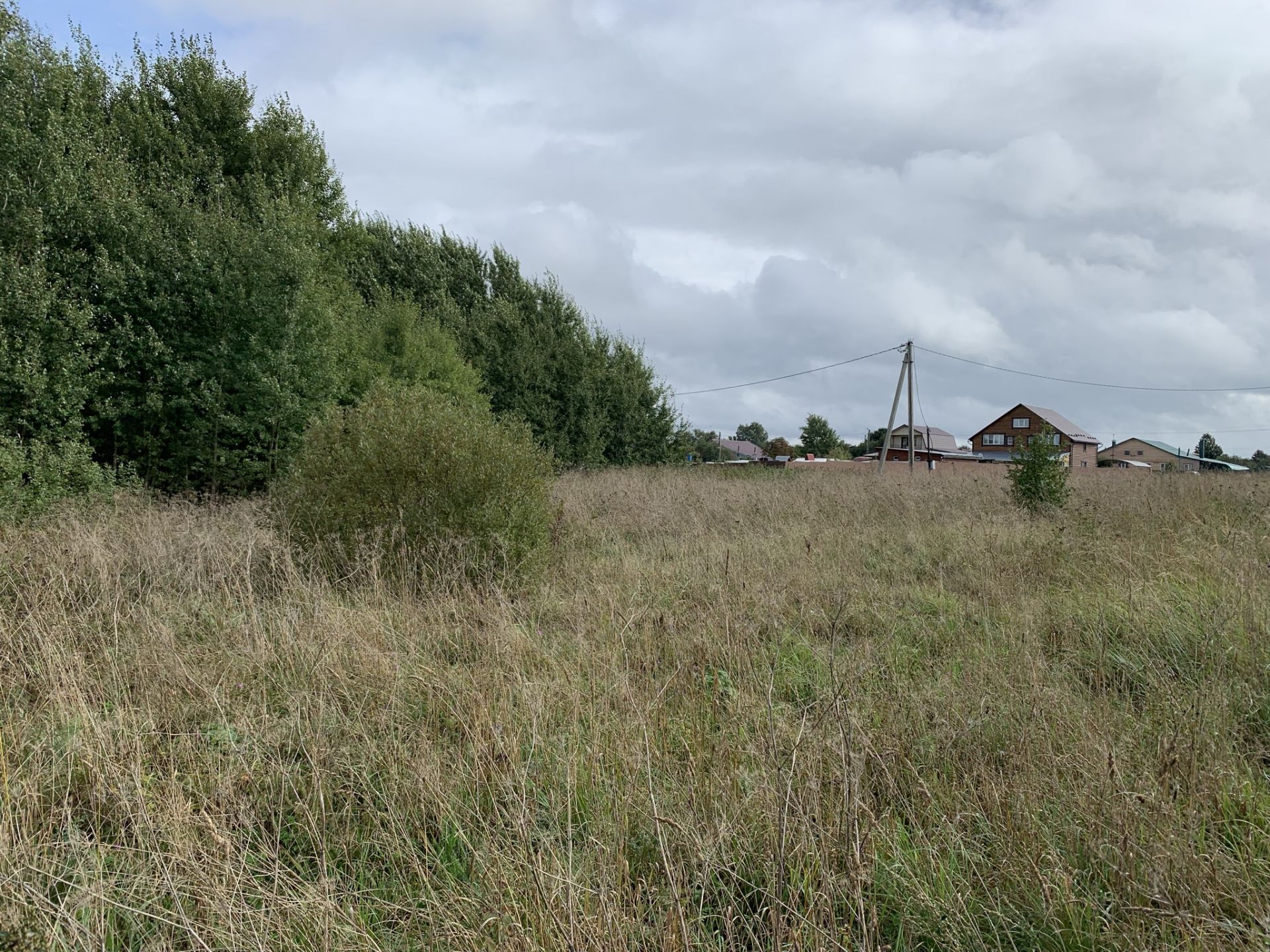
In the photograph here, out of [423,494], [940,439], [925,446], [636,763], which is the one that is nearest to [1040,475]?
[423,494]

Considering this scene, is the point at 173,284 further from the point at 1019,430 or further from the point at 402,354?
the point at 1019,430

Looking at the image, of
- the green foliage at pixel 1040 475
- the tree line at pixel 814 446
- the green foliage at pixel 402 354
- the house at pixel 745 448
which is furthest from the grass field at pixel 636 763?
the house at pixel 745 448

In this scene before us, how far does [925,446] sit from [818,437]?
14.2m

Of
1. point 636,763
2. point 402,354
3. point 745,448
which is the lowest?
point 636,763

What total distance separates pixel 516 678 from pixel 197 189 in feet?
52.0

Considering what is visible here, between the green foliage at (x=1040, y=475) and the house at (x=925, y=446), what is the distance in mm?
47530

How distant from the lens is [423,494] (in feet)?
22.6

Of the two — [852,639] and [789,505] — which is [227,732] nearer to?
[852,639]

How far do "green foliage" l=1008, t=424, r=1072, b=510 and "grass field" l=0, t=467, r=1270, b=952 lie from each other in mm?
4407

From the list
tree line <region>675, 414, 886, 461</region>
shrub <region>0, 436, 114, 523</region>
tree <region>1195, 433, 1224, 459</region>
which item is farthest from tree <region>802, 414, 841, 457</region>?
shrub <region>0, 436, 114, 523</region>

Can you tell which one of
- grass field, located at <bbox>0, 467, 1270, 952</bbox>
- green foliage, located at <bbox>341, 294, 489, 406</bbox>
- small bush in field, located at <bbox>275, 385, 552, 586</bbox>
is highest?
green foliage, located at <bbox>341, 294, 489, 406</bbox>

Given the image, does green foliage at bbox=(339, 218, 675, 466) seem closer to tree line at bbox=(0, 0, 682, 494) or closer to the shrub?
tree line at bbox=(0, 0, 682, 494)

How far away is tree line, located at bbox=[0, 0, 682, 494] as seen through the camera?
10.6 meters

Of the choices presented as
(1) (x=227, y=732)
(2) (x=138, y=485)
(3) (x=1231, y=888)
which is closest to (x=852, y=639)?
(3) (x=1231, y=888)
